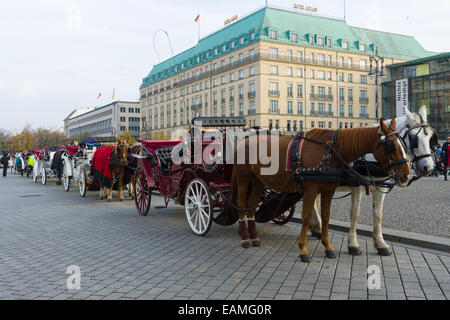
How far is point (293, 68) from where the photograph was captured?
64062mm

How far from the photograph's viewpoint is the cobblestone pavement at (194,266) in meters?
4.36

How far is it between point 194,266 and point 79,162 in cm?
1197

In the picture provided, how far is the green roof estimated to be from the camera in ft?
206

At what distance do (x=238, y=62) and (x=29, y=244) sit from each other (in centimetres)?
6140

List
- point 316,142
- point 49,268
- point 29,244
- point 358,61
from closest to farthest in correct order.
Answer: point 49,268 < point 316,142 < point 29,244 < point 358,61

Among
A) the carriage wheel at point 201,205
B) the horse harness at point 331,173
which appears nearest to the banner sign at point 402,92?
the carriage wheel at point 201,205

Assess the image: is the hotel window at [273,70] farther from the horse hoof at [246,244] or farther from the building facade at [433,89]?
the horse hoof at [246,244]

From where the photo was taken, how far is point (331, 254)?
5.67m

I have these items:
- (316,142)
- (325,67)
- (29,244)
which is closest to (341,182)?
(316,142)

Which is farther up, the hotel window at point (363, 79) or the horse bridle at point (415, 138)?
the hotel window at point (363, 79)

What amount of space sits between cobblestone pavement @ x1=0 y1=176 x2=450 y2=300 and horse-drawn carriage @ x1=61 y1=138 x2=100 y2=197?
6.61 meters

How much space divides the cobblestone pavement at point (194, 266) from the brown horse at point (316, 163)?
0.42 meters

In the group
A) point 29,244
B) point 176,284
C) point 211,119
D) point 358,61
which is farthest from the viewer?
point 358,61
